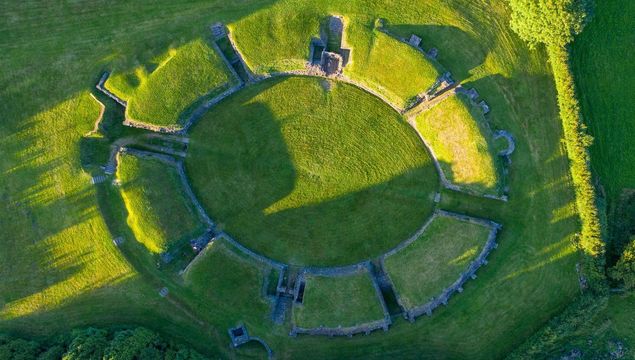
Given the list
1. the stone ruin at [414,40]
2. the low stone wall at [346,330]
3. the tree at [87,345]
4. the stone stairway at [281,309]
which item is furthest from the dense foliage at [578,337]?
the tree at [87,345]

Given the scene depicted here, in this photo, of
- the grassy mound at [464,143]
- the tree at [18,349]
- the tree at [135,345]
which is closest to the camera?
the tree at [135,345]

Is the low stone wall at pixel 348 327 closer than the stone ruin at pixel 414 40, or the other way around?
the low stone wall at pixel 348 327

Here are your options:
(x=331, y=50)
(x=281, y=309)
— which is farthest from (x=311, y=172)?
(x=281, y=309)

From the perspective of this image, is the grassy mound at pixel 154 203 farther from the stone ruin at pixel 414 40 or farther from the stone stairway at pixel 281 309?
the stone ruin at pixel 414 40

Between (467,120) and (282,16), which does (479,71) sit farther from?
(282,16)

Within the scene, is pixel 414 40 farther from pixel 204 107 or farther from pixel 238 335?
pixel 238 335
